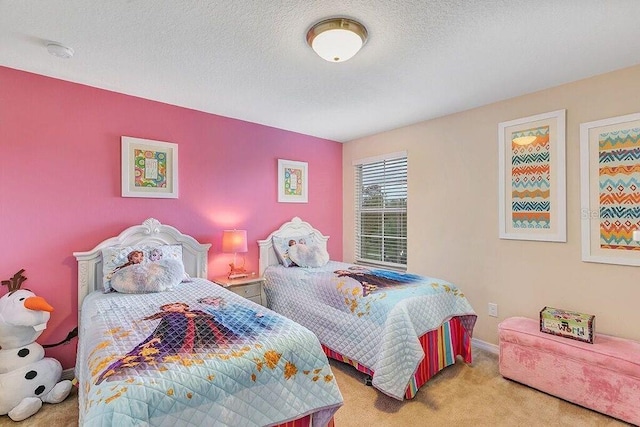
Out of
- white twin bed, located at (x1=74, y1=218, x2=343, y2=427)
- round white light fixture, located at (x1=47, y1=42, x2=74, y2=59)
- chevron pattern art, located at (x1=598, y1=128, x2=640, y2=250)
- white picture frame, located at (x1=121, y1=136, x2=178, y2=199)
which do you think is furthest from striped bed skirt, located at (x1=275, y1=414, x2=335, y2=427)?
round white light fixture, located at (x1=47, y1=42, x2=74, y2=59)

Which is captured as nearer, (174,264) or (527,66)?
(527,66)

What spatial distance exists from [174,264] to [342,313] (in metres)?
1.46

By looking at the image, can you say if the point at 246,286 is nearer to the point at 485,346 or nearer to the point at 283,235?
the point at 283,235

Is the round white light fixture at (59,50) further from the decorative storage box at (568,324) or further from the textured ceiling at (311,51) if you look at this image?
the decorative storage box at (568,324)

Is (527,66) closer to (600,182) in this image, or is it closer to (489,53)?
(489,53)

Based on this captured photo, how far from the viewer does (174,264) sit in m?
2.56

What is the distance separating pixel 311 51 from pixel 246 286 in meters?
2.28

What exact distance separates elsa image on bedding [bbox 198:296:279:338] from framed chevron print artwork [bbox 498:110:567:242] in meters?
2.37

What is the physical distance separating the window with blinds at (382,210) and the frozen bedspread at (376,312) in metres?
0.96

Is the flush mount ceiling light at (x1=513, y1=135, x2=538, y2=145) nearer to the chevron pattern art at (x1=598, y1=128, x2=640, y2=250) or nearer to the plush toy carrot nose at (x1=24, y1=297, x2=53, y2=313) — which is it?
the chevron pattern art at (x1=598, y1=128, x2=640, y2=250)

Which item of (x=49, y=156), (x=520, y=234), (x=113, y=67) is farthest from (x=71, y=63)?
(x=520, y=234)

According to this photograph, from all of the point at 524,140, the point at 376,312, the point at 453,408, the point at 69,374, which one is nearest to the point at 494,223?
the point at 524,140

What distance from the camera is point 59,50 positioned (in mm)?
1975

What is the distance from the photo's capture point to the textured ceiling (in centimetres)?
163
